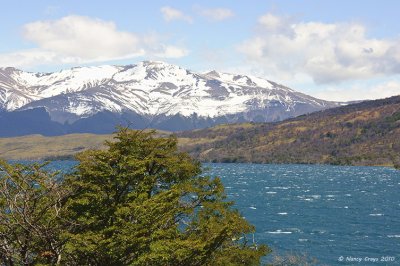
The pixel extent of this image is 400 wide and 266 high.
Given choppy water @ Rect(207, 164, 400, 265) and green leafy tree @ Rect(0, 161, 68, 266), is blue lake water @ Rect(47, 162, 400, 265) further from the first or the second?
green leafy tree @ Rect(0, 161, 68, 266)

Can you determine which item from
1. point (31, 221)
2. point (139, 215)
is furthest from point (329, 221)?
point (31, 221)

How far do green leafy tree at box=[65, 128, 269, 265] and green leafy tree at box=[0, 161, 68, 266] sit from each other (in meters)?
1.12

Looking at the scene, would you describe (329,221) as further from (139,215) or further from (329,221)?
(139,215)

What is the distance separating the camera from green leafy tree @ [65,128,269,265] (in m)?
28.7

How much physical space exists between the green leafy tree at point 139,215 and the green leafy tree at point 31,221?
3.68 feet

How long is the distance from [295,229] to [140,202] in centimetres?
8145

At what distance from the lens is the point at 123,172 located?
32656mm

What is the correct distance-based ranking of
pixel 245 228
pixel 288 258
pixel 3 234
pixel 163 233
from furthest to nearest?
1. pixel 288 258
2. pixel 245 228
3. pixel 163 233
4. pixel 3 234

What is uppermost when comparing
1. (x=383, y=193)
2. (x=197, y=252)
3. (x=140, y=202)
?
(x=140, y=202)

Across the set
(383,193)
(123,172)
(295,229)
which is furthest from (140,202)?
(383,193)

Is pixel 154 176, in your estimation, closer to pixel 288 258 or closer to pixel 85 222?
pixel 85 222

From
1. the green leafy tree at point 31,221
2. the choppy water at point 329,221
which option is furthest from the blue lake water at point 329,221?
the green leafy tree at point 31,221

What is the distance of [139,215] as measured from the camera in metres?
29.6

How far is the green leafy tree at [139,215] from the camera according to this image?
28.7 meters
